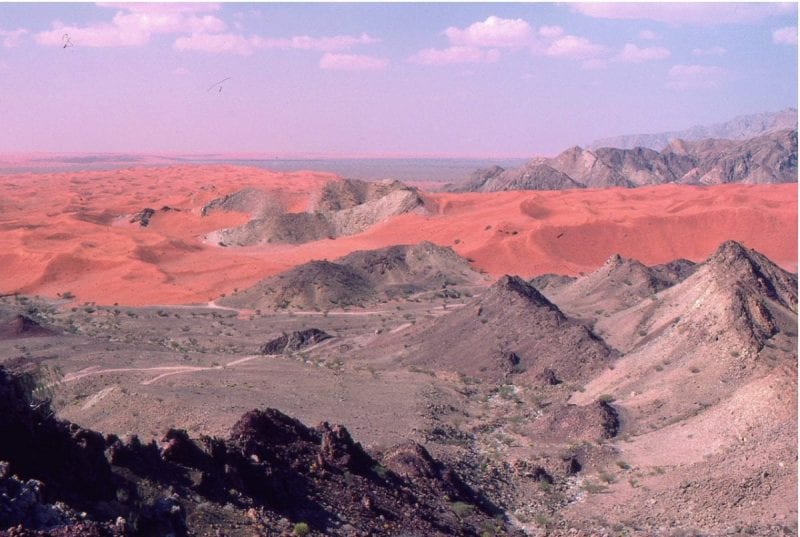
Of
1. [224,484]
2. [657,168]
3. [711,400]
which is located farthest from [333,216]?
[657,168]

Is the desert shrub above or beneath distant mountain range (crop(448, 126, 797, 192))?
beneath

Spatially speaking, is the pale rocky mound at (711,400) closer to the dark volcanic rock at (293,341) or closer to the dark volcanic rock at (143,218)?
the dark volcanic rock at (293,341)

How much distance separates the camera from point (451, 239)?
59250mm

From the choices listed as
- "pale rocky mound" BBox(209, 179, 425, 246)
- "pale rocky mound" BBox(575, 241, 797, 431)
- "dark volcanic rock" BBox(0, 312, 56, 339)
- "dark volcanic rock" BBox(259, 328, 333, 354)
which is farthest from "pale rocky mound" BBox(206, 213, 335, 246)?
"pale rocky mound" BBox(575, 241, 797, 431)

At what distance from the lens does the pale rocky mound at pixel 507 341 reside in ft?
87.9

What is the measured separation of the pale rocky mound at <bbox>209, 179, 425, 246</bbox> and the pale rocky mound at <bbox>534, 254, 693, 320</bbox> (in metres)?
29.6

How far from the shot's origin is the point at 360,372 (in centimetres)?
2752

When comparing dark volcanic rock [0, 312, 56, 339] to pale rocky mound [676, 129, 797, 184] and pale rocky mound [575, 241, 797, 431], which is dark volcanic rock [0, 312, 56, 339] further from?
pale rocky mound [676, 129, 797, 184]

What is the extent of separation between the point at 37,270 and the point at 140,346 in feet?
79.7

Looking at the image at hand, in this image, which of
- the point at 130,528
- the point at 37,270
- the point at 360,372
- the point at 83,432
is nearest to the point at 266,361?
the point at 360,372

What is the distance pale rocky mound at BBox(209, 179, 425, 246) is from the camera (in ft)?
216

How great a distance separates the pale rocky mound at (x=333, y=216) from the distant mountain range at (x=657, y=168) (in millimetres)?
33598

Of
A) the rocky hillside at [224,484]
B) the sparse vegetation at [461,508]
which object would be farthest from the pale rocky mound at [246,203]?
the sparse vegetation at [461,508]

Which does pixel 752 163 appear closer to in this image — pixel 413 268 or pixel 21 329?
pixel 413 268
